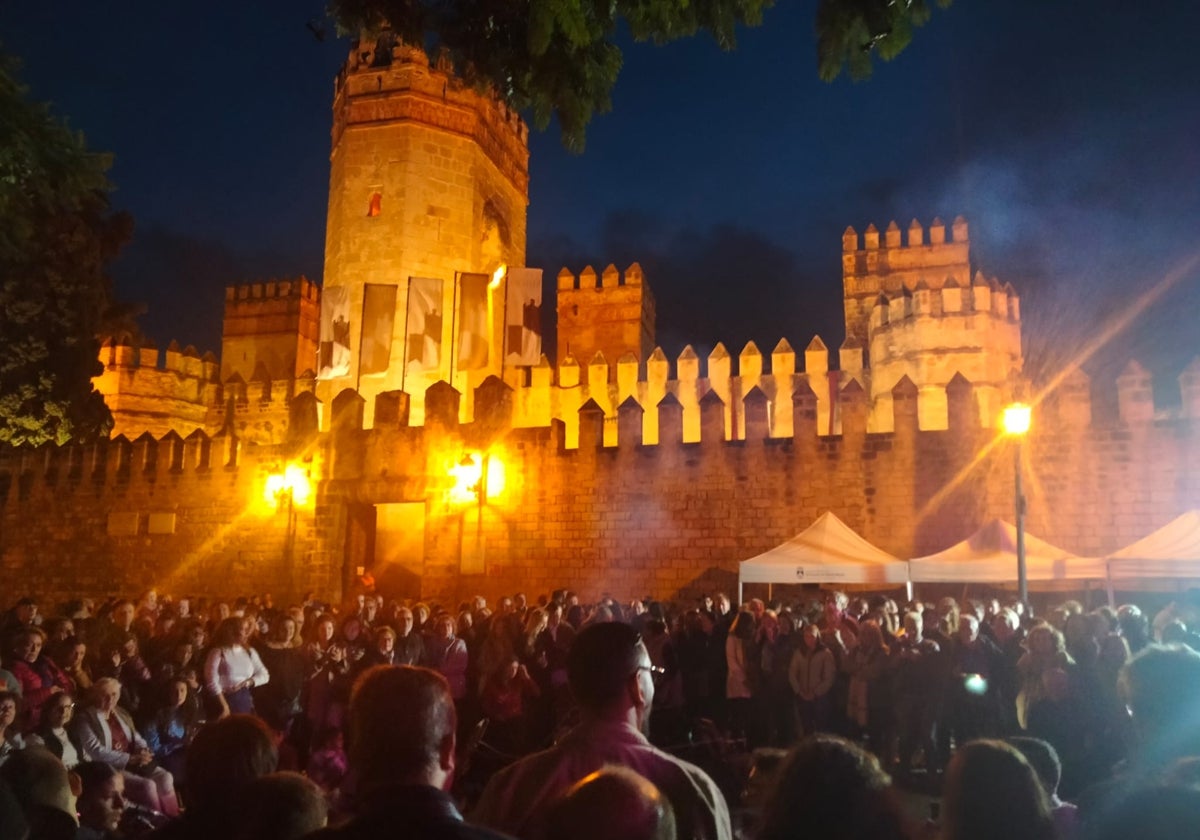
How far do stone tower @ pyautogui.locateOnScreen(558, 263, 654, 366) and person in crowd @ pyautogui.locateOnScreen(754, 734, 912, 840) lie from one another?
2827 centimetres

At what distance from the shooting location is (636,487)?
16312 millimetres

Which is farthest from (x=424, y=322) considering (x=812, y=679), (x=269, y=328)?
(x=269, y=328)

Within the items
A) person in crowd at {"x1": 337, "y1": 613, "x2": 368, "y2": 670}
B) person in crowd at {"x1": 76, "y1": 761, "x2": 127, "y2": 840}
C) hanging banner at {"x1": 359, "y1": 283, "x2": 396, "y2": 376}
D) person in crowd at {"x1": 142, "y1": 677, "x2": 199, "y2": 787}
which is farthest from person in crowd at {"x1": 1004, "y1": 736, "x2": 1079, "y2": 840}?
hanging banner at {"x1": 359, "y1": 283, "x2": 396, "y2": 376}

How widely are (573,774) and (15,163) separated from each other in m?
7.49

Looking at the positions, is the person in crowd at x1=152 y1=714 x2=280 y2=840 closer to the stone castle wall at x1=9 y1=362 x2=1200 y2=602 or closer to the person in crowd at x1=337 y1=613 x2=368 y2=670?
the person in crowd at x1=337 y1=613 x2=368 y2=670

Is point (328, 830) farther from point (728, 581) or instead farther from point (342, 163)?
point (342, 163)

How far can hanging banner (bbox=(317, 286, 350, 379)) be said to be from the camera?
20.4 metres

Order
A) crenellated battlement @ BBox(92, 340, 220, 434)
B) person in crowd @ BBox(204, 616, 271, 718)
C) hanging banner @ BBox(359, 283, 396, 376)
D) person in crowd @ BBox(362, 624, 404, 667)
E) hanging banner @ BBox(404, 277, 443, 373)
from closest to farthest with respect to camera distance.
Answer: person in crowd @ BBox(204, 616, 271, 718)
person in crowd @ BBox(362, 624, 404, 667)
hanging banner @ BBox(359, 283, 396, 376)
hanging banner @ BBox(404, 277, 443, 373)
crenellated battlement @ BBox(92, 340, 220, 434)

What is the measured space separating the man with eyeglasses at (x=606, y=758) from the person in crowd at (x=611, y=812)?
690 mm

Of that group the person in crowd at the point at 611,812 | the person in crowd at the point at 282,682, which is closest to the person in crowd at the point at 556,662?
the person in crowd at the point at 282,682

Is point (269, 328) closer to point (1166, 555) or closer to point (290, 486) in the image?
point (290, 486)

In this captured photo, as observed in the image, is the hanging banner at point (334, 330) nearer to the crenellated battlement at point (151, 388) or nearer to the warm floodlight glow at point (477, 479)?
the warm floodlight glow at point (477, 479)

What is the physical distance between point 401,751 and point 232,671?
5602 millimetres

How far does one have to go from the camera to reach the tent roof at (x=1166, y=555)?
1116 cm
